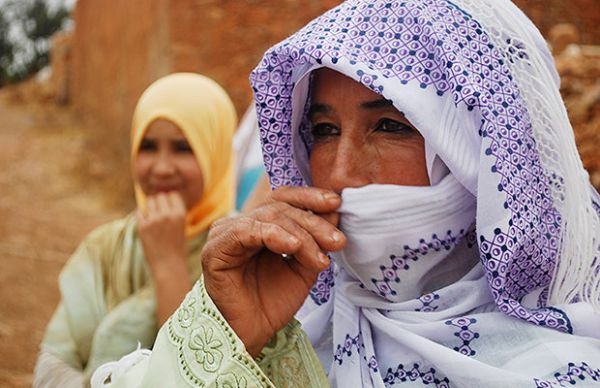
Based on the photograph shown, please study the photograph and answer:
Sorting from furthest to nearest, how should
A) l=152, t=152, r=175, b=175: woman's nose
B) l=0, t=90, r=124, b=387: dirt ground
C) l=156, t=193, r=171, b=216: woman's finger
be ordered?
l=0, t=90, r=124, b=387: dirt ground
l=152, t=152, r=175, b=175: woman's nose
l=156, t=193, r=171, b=216: woman's finger

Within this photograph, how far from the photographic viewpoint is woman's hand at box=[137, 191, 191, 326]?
257cm

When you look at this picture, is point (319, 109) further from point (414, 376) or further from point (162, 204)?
point (162, 204)

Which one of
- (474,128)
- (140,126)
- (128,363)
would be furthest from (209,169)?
(474,128)

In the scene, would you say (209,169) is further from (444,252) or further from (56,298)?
(56,298)

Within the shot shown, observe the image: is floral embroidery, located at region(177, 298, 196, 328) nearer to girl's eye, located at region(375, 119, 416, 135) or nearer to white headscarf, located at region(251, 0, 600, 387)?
white headscarf, located at region(251, 0, 600, 387)

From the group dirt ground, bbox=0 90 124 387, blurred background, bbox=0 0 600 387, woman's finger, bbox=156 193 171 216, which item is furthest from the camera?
dirt ground, bbox=0 90 124 387

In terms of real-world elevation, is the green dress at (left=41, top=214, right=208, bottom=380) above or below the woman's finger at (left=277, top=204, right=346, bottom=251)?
below

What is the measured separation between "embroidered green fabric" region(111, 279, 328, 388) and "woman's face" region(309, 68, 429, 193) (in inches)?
15.5

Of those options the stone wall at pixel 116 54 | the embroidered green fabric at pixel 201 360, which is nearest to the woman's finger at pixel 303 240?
the embroidered green fabric at pixel 201 360

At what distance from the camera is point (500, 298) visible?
4.70 ft

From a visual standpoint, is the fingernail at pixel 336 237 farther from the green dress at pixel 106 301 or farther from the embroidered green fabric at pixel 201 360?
the green dress at pixel 106 301

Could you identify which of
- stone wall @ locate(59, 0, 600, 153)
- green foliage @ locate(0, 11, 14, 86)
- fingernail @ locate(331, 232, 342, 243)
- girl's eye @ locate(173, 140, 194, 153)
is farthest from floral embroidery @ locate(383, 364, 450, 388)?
green foliage @ locate(0, 11, 14, 86)

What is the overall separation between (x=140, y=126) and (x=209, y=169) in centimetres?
37

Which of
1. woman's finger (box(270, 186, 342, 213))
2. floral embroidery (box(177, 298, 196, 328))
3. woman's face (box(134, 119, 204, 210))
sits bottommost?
woman's face (box(134, 119, 204, 210))
